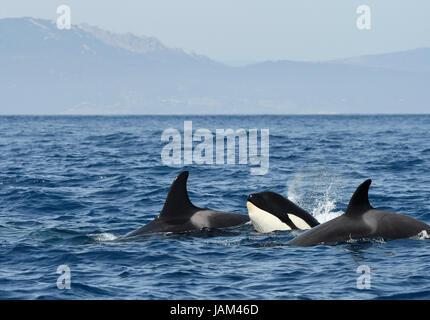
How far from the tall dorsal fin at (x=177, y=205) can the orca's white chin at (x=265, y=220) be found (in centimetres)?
142

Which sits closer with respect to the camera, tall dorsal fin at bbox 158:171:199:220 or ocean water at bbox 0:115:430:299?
ocean water at bbox 0:115:430:299

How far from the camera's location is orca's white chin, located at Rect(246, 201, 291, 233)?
1625 centimetres

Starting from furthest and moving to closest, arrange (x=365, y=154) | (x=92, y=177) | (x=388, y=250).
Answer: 1. (x=365, y=154)
2. (x=92, y=177)
3. (x=388, y=250)

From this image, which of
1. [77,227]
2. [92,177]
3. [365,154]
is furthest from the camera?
[365,154]

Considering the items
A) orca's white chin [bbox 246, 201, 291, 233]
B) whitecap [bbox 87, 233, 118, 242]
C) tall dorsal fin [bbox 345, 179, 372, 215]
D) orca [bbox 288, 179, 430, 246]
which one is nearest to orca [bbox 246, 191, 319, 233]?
orca's white chin [bbox 246, 201, 291, 233]

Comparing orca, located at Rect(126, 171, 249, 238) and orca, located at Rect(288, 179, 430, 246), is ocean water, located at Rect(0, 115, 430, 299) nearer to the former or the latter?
orca, located at Rect(288, 179, 430, 246)

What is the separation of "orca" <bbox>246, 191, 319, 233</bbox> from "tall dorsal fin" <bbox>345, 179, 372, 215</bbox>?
1976mm

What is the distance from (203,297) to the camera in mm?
11336

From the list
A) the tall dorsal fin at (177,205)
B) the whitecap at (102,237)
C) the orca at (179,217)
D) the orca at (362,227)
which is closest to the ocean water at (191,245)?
the whitecap at (102,237)

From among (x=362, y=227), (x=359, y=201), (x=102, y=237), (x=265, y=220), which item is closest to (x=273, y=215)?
(x=265, y=220)
